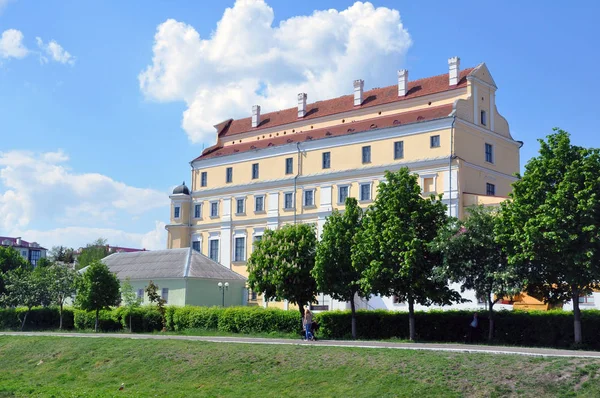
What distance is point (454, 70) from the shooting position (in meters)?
62.0

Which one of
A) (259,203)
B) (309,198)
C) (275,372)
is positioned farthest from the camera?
(259,203)

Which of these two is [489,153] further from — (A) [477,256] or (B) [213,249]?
(A) [477,256]

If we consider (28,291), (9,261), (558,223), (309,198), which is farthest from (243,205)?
(558,223)

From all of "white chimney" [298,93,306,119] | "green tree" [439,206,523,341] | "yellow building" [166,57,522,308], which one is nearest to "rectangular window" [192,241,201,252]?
"yellow building" [166,57,522,308]

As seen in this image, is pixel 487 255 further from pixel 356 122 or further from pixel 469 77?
pixel 356 122

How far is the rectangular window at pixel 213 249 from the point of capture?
74.2m

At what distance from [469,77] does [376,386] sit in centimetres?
4275

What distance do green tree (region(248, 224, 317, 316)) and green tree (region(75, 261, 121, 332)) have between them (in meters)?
10.8

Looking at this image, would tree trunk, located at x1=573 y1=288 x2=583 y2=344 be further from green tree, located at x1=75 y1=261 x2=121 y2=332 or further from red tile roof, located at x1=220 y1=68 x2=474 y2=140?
red tile roof, located at x1=220 y1=68 x2=474 y2=140

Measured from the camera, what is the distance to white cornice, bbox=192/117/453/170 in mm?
59531

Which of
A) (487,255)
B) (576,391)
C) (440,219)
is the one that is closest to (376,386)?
(576,391)

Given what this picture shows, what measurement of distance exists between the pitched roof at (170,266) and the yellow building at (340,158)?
1016 cm

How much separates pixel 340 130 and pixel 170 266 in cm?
2008

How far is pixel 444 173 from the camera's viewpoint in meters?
58.2
